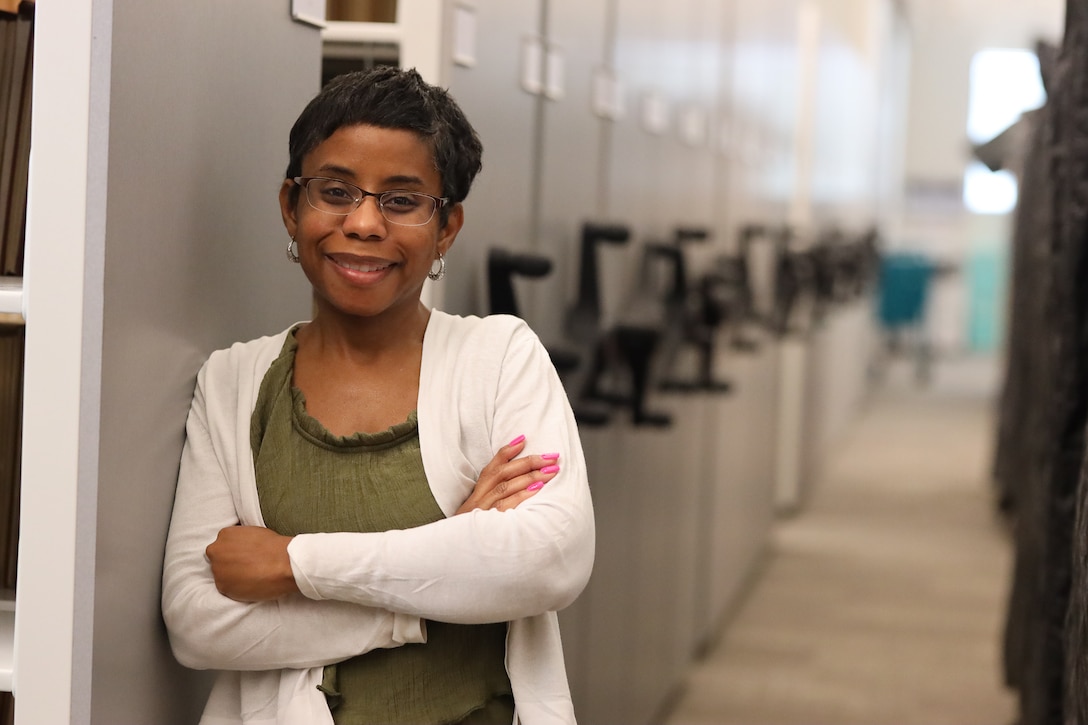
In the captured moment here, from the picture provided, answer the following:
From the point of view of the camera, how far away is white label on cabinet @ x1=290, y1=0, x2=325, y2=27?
140cm

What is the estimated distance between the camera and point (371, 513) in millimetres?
1125

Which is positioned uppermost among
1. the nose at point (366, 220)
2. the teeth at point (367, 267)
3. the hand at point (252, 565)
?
the nose at point (366, 220)

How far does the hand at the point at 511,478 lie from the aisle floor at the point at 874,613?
91.5 inches

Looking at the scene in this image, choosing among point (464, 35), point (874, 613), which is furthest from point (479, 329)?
point (874, 613)

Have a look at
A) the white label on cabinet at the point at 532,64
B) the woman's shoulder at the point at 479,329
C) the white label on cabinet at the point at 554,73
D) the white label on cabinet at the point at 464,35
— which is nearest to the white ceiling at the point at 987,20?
the white label on cabinet at the point at 554,73

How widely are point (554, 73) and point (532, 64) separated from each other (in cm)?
12

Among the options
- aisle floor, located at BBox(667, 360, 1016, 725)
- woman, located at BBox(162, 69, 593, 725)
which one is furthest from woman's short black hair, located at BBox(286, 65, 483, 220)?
aisle floor, located at BBox(667, 360, 1016, 725)

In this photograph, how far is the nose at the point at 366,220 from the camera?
1.10 meters

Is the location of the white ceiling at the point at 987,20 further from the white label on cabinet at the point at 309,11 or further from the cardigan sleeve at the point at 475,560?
the cardigan sleeve at the point at 475,560

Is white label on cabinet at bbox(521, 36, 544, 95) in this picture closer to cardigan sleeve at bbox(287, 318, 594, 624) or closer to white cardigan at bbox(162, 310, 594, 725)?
white cardigan at bbox(162, 310, 594, 725)

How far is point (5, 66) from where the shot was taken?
3.63ft

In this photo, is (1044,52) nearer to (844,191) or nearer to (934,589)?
(934,589)

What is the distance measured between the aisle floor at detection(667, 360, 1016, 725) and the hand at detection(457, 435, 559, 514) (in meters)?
→ 2.32

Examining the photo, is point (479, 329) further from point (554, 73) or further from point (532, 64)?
point (554, 73)
